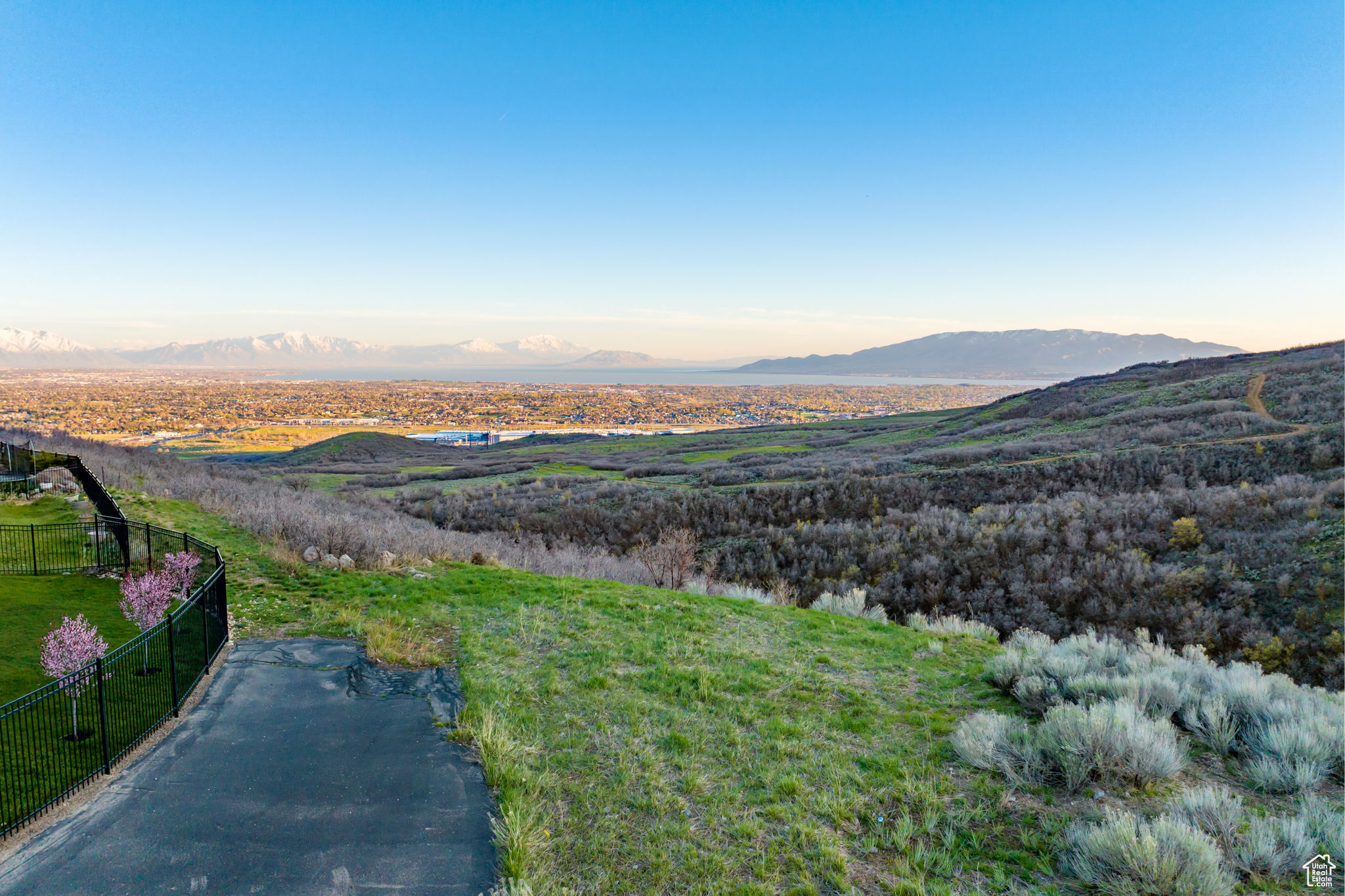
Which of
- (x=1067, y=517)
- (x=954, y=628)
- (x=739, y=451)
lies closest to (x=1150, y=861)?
(x=954, y=628)

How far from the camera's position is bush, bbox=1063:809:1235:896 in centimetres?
Result: 434

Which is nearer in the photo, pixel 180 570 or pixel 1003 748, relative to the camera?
pixel 1003 748

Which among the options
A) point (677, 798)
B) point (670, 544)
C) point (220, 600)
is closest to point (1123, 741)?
point (677, 798)

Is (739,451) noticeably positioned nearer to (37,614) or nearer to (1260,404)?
(1260,404)

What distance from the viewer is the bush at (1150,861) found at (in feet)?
14.2

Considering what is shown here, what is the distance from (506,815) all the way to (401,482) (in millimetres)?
41878

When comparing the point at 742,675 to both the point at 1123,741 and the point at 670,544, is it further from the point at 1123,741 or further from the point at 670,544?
the point at 670,544

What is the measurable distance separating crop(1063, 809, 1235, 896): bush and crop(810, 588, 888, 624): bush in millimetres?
8380

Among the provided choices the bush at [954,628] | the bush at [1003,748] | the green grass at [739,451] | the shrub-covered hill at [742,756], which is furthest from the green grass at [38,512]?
the green grass at [739,451]

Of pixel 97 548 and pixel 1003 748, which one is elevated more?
pixel 97 548

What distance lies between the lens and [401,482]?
43.2 m

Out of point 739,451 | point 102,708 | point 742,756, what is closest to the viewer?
point 102,708

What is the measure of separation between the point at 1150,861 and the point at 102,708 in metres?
9.11

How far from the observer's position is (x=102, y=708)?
19.0 ft
